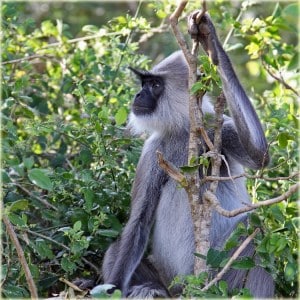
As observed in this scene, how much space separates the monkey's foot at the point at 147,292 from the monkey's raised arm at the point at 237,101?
3.16 feet

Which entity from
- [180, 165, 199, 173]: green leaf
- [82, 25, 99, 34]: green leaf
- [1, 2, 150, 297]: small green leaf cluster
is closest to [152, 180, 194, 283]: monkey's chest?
[1, 2, 150, 297]: small green leaf cluster

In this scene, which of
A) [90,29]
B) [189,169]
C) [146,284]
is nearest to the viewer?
[189,169]

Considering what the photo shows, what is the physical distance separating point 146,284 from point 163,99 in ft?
3.99

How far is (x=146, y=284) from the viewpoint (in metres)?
5.25

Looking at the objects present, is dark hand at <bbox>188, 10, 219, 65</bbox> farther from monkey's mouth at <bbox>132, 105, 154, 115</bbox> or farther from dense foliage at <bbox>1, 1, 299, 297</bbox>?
monkey's mouth at <bbox>132, 105, 154, 115</bbox>

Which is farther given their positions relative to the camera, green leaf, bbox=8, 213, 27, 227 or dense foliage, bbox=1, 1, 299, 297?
dense foliage, bbox=1, 1, 299, 297

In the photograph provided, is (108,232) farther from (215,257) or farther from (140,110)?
(215,257)

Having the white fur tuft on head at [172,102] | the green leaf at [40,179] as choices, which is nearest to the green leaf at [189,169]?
the green leaf at [40,179]

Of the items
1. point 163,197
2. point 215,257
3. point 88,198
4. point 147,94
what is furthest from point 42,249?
point 147,94

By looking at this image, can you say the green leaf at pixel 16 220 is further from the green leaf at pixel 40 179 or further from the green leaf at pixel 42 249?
the green leaf at pixel 40 179

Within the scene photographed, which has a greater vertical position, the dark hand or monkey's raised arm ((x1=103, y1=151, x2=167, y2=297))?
the dark hand

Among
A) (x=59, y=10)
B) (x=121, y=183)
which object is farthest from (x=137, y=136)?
(x=59, y=10)

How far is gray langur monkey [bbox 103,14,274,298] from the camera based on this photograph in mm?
5195

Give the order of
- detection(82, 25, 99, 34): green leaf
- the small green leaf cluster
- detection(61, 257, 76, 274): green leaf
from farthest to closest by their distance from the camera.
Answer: detection(82, 25, 99, 34): green leaf → the small green leaf cluster → detection(61, 257, 76, 274): green leaf
